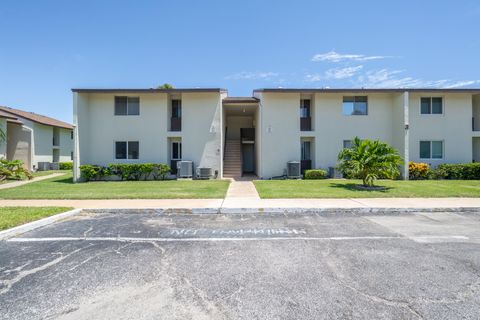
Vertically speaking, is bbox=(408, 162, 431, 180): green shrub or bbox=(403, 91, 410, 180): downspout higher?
bbox=(403, 91, 410, 180): downspout

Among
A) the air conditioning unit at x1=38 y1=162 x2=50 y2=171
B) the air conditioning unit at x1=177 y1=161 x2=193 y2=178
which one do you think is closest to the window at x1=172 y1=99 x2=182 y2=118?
the air conditioning unit at x1=177 y1=161 x2=193 y2=178

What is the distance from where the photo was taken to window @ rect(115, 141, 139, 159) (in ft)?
55.6

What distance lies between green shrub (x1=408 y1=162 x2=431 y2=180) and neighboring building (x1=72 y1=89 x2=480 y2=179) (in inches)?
38.5

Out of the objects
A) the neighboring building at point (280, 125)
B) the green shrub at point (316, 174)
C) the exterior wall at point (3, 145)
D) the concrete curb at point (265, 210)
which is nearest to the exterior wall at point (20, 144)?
the exterior wall at point (3, 145)

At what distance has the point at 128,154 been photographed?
55.6 feet

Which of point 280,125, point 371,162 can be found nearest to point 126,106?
point 280,125

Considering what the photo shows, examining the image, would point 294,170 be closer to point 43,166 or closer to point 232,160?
point 232,160

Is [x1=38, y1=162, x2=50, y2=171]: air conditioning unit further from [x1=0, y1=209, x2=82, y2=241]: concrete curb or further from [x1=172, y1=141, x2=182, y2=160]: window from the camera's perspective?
[x1=0, y1=209, x2=82, y2=241]: concrete curb

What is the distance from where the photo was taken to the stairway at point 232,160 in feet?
63.0

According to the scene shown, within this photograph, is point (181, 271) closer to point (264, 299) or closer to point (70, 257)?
point (264, 299)

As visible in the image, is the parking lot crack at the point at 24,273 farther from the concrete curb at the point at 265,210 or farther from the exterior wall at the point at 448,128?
the exterior wall at the point at 448,128

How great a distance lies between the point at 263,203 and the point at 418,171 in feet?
43.5

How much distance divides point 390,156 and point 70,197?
48.4 ft

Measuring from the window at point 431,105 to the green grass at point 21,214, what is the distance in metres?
21.7
